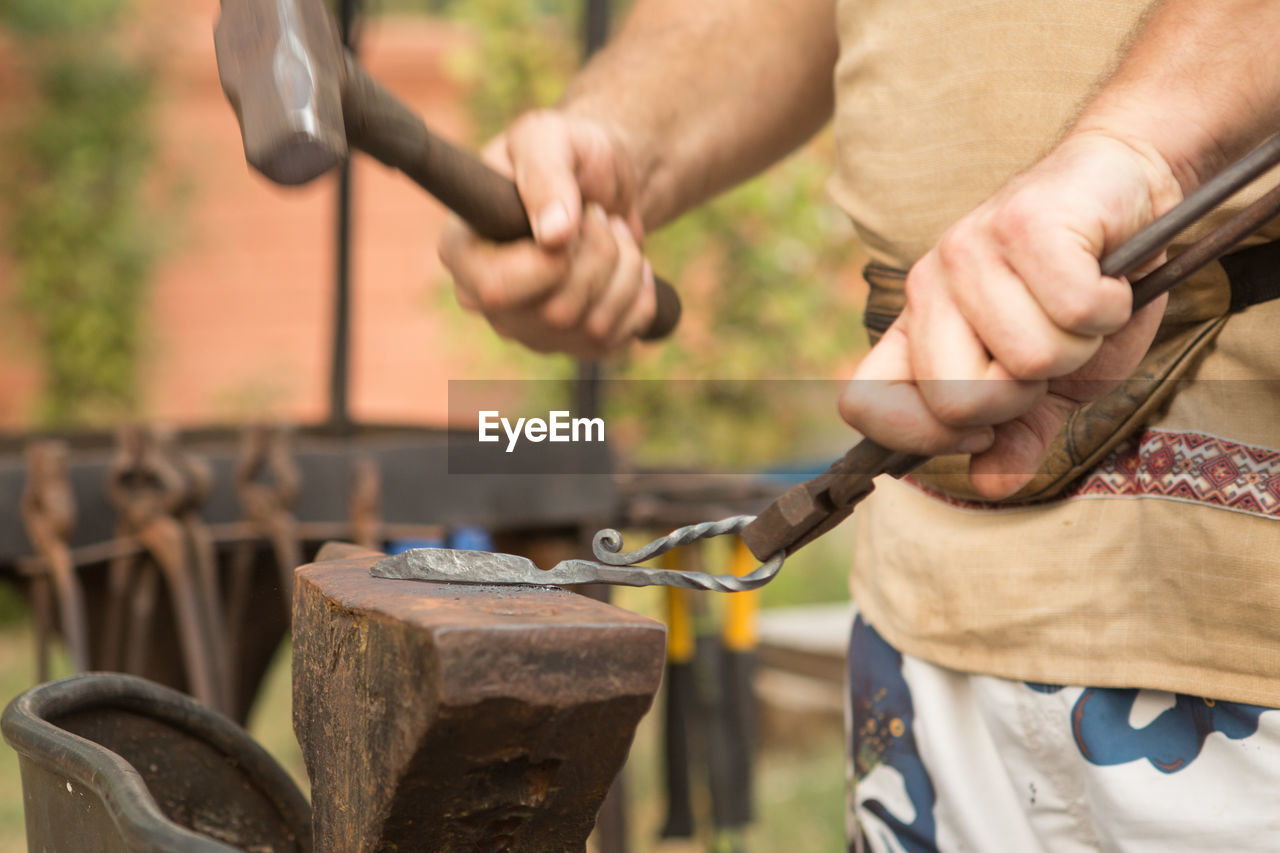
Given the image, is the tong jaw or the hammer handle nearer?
the tong jaw

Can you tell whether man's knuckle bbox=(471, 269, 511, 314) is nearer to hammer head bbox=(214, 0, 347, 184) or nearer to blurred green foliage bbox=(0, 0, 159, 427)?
hammer head bbox=(214, 0, 347, 184)

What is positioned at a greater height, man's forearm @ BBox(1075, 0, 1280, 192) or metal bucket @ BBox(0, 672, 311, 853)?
man's forearm @ BBox(1075, 0, 1280, 192)

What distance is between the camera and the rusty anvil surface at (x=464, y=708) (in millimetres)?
528

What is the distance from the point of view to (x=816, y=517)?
2.31 ft

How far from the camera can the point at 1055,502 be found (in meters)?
0.84

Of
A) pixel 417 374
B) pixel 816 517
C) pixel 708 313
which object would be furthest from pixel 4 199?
pixel 816 517

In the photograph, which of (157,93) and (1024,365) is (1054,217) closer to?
(1024,365)

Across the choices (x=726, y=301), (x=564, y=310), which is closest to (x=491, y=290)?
(x=564, y=310)

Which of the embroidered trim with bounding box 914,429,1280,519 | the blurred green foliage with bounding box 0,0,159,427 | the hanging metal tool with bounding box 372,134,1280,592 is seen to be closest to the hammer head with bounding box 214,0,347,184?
the hanging metal tool with bounding box 372,134,1280,592

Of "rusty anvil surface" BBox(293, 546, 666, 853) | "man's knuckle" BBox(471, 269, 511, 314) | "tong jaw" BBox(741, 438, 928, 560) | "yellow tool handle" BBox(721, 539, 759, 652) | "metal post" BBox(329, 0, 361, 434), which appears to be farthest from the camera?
"metal post" BBox(329, 0, 361, 434)

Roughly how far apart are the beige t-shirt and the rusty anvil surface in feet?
1.21

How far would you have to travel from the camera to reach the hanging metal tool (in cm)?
60

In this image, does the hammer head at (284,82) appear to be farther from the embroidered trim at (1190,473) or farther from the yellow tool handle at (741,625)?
the yellow tool handle at (741,625)

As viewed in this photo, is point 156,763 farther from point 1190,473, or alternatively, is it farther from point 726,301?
point 726,301
